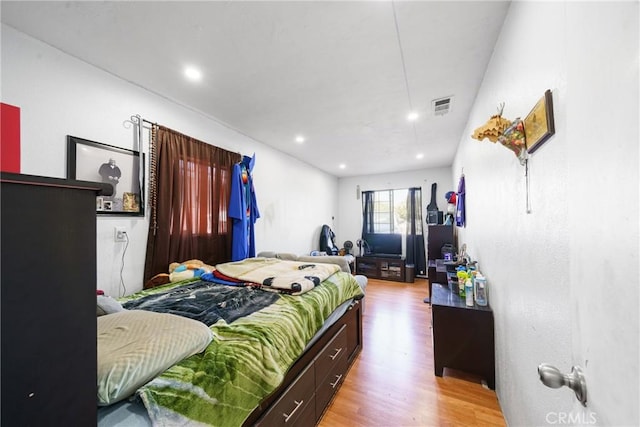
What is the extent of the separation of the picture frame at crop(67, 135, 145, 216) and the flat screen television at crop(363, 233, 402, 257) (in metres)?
4.72

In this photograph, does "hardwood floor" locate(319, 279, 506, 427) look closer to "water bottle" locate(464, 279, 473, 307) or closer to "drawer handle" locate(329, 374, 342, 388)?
"drawer handle" locate(329, 374, 342, 388)

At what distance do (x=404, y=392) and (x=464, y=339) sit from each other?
0.64 meters

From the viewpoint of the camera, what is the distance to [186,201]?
245 cm

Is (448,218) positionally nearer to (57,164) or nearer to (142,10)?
Answer: (142,10)

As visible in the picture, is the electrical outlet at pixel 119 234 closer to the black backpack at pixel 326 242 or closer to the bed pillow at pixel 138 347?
the bed pillow at pixel 138 347

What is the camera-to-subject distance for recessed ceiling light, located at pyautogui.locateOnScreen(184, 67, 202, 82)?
1.89 meters

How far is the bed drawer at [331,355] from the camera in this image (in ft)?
5.10

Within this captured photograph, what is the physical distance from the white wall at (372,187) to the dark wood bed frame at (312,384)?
4.05m

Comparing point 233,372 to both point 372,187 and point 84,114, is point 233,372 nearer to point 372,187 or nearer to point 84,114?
point 84,114

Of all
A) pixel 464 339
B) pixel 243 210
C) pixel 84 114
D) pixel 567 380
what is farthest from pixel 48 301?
pixel 243 210

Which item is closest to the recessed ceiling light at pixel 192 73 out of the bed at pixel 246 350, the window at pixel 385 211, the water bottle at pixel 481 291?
the bed at pixel 246 350

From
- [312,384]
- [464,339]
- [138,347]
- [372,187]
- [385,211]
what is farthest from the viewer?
[372,187]

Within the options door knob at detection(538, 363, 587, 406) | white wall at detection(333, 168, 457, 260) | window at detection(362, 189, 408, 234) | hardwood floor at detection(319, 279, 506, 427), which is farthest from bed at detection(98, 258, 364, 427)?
white wall at detection(333, 168, 457, 260)

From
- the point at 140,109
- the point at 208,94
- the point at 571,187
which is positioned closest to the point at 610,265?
the point at 571,187
